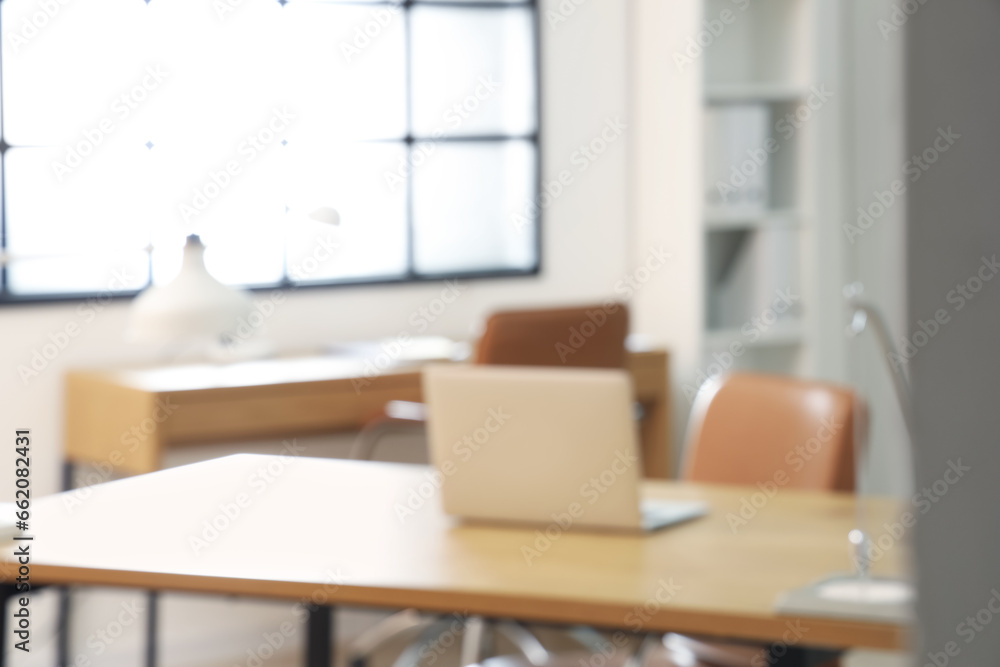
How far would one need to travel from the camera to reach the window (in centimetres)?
116

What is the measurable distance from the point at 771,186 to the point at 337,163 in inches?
57.8

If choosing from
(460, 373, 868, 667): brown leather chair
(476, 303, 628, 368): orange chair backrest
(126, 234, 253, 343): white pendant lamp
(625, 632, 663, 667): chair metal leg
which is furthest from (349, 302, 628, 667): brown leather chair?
(126, 234, 253, 343): white pendant lamp

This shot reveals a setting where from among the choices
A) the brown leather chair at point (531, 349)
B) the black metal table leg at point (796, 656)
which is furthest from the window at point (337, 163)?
the black metal table leg at point (796, 656)

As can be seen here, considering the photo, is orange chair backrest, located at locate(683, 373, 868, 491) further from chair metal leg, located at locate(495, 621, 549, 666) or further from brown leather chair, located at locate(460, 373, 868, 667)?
chair metal leg, located at locate(495, 621, 549, 666)

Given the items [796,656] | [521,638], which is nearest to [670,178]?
[521,638]

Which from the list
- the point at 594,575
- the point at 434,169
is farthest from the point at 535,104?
the point at 594,575

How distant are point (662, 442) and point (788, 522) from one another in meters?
2.07

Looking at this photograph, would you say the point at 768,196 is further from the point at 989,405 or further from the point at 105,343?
the point at 989,405

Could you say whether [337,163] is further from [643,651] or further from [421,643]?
[643,651]

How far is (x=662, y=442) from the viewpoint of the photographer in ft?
13.0

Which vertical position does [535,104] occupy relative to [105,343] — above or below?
above

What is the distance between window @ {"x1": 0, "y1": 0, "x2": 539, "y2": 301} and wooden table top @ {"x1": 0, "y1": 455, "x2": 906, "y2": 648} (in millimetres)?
296

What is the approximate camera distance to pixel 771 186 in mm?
4184

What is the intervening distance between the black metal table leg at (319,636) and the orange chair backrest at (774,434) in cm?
85
